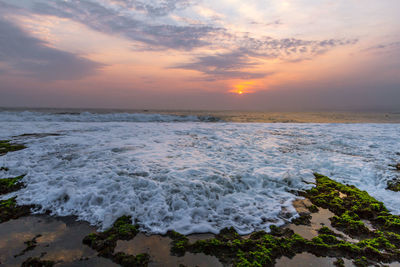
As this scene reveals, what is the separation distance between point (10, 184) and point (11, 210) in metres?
1.74

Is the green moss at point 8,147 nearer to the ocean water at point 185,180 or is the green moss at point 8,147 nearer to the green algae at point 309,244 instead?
the ocean water at point 185,180

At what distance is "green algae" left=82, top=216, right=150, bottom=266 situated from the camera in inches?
123

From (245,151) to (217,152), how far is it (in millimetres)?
1359

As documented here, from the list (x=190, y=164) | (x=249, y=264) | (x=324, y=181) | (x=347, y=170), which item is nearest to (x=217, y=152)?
(x=190, y=164)

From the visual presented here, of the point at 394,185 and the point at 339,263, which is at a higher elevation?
the point at 394,185

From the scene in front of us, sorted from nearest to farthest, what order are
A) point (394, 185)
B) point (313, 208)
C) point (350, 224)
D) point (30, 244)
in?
point (30, 244) < point (350, 224) < point (313, 208) < point (394, 185)

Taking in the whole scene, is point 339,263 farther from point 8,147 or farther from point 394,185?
point 8,147

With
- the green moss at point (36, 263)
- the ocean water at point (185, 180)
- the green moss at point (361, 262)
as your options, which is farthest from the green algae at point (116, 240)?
the green moss at point (361, 262)

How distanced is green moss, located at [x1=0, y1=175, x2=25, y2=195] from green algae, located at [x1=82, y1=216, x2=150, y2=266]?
361 centimetres

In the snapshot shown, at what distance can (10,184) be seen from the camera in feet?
18.9

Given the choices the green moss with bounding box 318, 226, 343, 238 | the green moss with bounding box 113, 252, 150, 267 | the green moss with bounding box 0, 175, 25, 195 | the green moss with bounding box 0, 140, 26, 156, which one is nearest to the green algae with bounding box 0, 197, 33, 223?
the green moss with bounding box 0, 175, 25, 195

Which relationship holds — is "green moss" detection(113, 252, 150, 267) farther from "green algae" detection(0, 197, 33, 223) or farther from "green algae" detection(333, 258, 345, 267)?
"green algae" detection(333, 258, 345, 267)

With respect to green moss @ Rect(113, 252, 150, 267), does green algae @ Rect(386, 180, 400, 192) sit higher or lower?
higher

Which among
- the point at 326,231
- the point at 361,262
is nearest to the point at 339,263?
the point at 361,262
